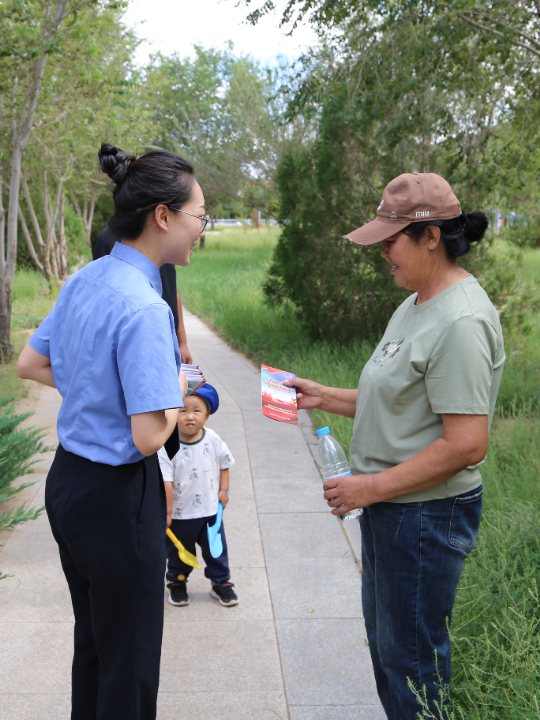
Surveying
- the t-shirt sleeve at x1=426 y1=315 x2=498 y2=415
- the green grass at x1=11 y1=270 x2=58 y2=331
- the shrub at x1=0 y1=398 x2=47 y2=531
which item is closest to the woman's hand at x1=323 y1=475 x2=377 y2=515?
the t-shirt sleeve at x1=426 y1=315 x2=498 y2=415

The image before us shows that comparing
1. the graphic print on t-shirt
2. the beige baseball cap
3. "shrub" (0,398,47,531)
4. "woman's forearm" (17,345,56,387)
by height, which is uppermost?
the beige baseball cap

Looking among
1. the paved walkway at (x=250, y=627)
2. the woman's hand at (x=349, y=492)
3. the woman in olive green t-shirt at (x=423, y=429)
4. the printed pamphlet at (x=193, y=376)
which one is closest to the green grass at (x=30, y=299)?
the paved walkway at (x=250, y=627)

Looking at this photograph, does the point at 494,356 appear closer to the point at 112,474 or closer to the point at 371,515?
the point at 371,515

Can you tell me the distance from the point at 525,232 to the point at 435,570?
794 inches

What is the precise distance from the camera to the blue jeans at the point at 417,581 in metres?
2.05

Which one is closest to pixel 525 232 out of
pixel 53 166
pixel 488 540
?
pixel 53 166

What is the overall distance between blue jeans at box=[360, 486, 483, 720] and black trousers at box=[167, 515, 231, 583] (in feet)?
5.29

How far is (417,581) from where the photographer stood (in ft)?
6.77

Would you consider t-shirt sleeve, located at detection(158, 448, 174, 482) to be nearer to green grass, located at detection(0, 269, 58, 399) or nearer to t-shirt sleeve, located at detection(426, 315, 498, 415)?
t-shirt sleeve, located at detection(426, 315, 498, 415)

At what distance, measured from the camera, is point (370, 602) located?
7.74 feet

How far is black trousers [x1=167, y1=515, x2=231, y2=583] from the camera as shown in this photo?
11.9 feet

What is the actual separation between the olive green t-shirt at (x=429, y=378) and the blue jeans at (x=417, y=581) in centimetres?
7

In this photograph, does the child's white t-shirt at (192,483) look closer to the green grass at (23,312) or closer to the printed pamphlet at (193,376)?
the printed pamphlet at (193,376)

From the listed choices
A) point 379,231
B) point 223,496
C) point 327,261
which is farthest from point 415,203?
point 327,261
